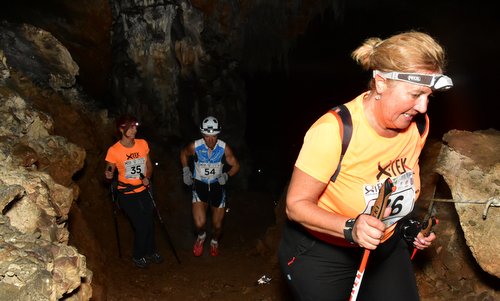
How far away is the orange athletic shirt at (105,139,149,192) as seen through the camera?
6859 mm

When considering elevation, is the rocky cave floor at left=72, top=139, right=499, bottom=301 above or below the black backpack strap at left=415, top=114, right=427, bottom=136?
below

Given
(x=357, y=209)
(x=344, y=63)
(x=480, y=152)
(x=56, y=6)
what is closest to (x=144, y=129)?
(x=56, y=6)

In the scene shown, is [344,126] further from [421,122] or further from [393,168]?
[421,122]

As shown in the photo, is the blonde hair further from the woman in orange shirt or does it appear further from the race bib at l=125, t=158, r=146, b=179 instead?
the race bib at l=125, t=158, r=146, b=179

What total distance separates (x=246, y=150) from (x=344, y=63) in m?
4.86

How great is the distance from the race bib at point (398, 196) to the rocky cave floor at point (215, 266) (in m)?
1.99

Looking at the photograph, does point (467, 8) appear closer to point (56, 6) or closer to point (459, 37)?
point (459, 37)

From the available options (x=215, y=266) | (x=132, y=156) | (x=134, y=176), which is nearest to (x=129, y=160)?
(x=132, y=156)

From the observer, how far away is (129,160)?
6.93 m

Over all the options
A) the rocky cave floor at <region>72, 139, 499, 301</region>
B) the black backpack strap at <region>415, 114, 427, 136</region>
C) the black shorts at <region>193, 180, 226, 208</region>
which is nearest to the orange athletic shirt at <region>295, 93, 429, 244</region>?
the black backpack strap at <region>415, 114, 427, 136</region>

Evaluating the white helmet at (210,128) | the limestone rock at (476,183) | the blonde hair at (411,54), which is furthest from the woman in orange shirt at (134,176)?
the blonde hair at (411,54)

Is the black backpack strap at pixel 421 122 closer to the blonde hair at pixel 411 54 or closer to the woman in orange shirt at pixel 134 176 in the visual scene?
the blonde hair at pixel 411 54

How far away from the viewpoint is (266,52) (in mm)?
13156

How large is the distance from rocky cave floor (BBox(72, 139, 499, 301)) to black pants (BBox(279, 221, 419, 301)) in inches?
69.5
